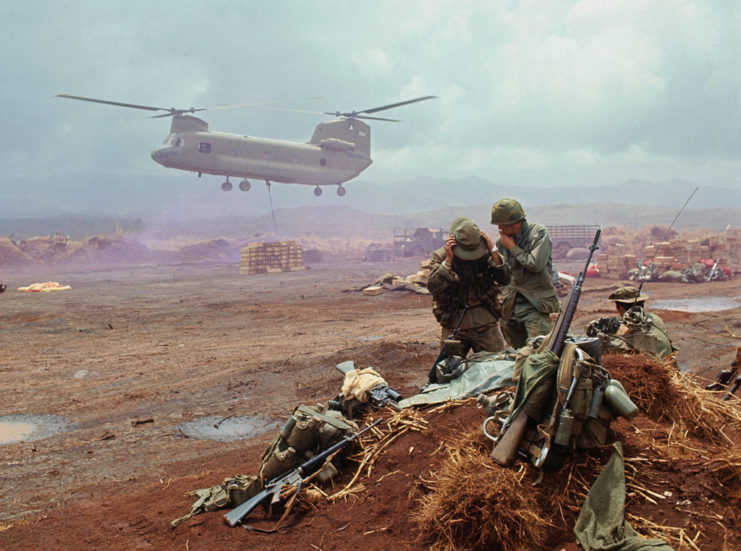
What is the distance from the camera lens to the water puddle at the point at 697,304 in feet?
47.5

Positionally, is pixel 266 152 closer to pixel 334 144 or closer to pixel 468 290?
pixel 334 144

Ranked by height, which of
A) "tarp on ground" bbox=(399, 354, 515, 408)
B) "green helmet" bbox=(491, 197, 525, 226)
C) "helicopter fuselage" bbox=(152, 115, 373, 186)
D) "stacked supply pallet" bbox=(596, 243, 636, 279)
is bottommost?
"stacked supply pallet" bbox=(596, 243, 636, 279)

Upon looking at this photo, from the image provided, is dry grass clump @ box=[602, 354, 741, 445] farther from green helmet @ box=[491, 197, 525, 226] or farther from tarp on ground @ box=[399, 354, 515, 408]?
green helmet @ box=[491, 197, 525, 226]

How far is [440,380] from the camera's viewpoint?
470cm

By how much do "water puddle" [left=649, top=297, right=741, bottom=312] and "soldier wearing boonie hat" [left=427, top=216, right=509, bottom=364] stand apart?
10.8 metres

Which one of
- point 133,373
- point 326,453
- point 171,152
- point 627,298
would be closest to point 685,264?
point 627,298

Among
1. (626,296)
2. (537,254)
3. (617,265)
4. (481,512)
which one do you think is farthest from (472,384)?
(617,265)

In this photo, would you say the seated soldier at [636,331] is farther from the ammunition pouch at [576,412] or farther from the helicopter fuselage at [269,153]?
the helicopter fuselage at [269,153]

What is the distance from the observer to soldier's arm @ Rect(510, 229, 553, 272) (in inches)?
202

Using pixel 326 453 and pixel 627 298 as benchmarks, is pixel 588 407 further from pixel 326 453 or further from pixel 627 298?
pixel 627 298

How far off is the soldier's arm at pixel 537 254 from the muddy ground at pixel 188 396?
6.10 ft

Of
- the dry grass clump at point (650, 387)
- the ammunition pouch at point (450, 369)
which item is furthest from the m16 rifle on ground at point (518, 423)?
the ammunition pouch at point (450, 369)

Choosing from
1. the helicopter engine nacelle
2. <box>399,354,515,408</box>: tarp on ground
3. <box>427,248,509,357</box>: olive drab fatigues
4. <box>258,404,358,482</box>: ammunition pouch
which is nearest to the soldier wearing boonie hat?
<box>427,248,509,357</box>: olive drab fatigues

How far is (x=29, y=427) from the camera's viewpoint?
255 inches
